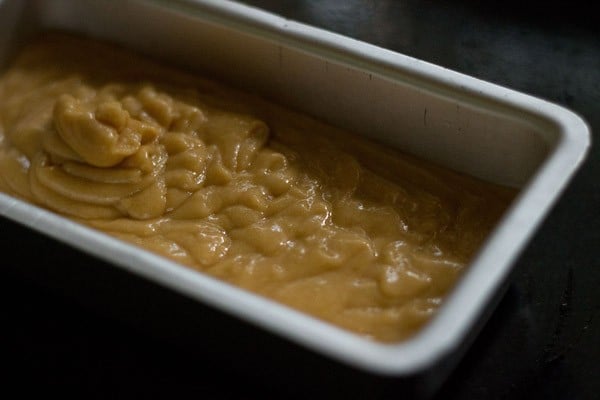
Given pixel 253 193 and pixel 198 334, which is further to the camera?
pixel 253 193

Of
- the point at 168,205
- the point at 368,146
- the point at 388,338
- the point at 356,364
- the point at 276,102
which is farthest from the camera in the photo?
the point at 276,102

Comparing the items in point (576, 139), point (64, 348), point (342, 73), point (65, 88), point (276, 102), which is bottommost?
point (64, 348)

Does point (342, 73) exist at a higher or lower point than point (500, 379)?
higher

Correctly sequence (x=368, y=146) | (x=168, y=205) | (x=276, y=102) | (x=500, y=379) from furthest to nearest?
(x=276, y=102) → (x=368, y=146) → (x=168, y=205) → (x=500, y=379)

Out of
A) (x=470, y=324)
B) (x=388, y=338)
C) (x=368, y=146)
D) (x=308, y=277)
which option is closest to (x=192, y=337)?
(x=308, y=277)

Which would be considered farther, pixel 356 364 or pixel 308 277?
pixel 308 277

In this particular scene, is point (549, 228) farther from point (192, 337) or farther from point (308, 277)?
point (192, 337)

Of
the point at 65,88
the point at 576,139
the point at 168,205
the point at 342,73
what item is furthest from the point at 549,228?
the point at 65,88
